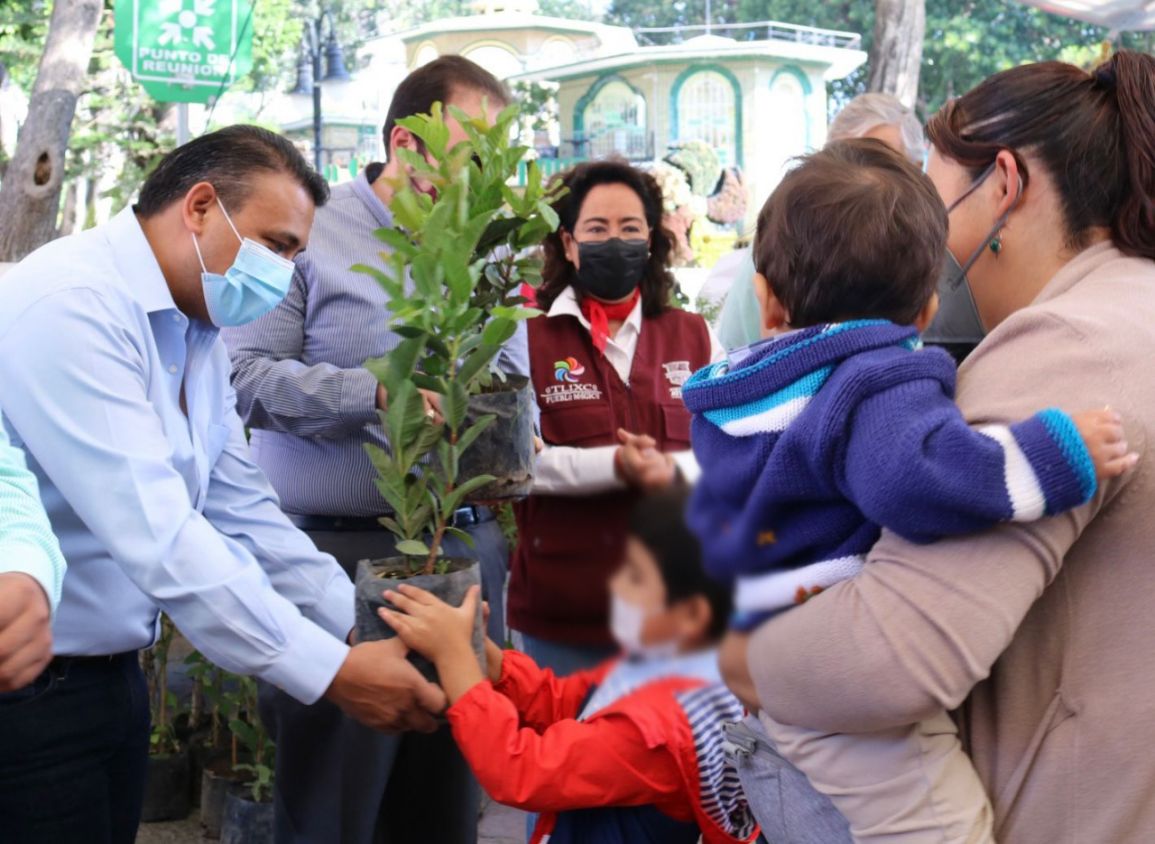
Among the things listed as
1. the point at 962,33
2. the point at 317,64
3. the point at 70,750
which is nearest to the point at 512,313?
the point at 70,750

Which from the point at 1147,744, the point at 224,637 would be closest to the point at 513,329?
the point at 224,637

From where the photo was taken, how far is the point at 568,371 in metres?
3.11

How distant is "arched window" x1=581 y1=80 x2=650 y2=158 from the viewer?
110 feet

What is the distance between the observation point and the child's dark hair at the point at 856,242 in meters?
1.44

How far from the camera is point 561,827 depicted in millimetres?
2084

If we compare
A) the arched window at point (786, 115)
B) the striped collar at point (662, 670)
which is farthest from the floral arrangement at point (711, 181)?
the striped collar at point (662, 670)

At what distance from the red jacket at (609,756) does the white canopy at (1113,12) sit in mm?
5890

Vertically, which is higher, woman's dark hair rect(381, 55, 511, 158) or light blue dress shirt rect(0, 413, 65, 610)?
woman's dark hair rect(381, 55, 511, 158)

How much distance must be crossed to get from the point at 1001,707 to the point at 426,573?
34.2 inches

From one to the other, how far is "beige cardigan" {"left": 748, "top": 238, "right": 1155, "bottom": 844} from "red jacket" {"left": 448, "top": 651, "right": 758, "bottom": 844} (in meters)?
0.52

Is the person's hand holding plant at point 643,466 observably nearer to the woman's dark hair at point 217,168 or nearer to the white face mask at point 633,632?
the white face mask at point 633,632

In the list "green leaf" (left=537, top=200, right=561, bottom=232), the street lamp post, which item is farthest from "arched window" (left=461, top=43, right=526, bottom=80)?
"green leaf" (left=537, top=200, right=561, bottom=232)

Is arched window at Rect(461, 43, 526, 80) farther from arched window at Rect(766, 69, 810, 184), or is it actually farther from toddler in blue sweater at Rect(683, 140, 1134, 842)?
toddler in blue sweater at Rect(683, 140, 1134, 842)

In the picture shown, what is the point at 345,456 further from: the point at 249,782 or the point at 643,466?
the point at 249,782
